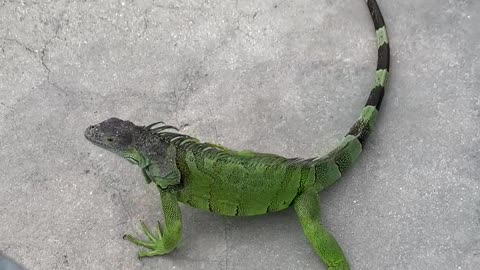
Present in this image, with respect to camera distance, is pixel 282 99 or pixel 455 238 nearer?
pixel 455 238

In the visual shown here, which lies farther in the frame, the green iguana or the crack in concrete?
the crack in concrete

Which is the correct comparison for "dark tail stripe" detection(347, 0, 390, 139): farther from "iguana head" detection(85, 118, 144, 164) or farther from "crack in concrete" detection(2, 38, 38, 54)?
"crack in concrete" detection(2, 38, 38, 54)

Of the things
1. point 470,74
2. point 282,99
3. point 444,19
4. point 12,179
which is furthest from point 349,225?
point 12,179

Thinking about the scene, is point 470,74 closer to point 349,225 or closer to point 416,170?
point 416,170

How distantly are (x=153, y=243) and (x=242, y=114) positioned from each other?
91cm

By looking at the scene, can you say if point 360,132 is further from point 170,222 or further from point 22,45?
point 22,45

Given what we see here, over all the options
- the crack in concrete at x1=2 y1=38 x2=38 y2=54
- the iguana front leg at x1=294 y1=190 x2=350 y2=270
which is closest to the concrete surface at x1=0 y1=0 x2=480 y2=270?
the crack in concrete at x1=2 y1=38 x2=38 y2=54

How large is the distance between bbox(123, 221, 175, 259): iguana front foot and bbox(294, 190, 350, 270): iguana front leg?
0.65 metres

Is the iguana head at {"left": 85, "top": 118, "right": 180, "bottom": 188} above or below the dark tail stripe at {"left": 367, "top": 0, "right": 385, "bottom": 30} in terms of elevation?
below

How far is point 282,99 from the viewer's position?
3.87 metres

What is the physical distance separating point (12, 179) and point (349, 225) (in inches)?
71.9

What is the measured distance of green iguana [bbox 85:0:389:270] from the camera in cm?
317

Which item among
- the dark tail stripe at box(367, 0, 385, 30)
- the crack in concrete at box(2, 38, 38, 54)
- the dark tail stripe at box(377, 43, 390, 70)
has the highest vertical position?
the dark tail stripe at box(367, 0, 385, 30)

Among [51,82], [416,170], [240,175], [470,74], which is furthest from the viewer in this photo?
[51,82]
